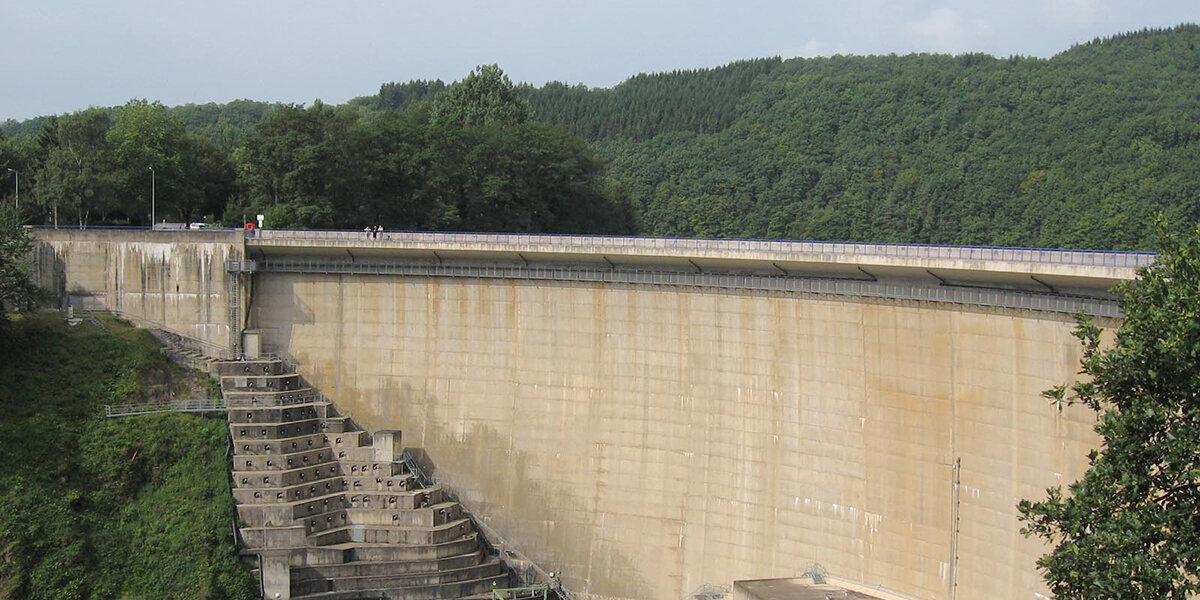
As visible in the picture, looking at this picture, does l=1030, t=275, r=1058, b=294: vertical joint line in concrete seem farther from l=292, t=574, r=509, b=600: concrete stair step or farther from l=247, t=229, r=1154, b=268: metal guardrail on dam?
l=292, t=574, r=509, b=600: concrete stair step

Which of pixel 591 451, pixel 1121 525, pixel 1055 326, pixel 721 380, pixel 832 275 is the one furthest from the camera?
pixel 591 451

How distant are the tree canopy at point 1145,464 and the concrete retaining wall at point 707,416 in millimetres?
6424

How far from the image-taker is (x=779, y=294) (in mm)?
32844

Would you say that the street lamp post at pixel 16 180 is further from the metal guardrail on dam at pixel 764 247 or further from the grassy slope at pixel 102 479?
the metal guardrail on dam at pixel 764 247

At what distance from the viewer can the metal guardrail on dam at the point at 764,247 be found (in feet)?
81.7

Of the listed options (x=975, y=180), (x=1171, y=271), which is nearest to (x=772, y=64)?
(x=975, y=180)

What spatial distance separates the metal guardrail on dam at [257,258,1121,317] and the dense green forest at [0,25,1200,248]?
29.4ft

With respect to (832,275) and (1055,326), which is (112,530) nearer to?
(832,275)

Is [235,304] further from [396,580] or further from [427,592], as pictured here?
[427,592]

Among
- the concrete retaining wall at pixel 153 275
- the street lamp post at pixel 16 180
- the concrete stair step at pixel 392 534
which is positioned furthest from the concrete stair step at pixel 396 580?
the street lamp post at pixel 16 180

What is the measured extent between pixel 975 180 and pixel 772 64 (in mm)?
61522

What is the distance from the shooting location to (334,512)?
34.7 meters

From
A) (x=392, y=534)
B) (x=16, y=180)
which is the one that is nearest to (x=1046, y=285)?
(x=392, y=534)

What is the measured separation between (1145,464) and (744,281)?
1650cm
